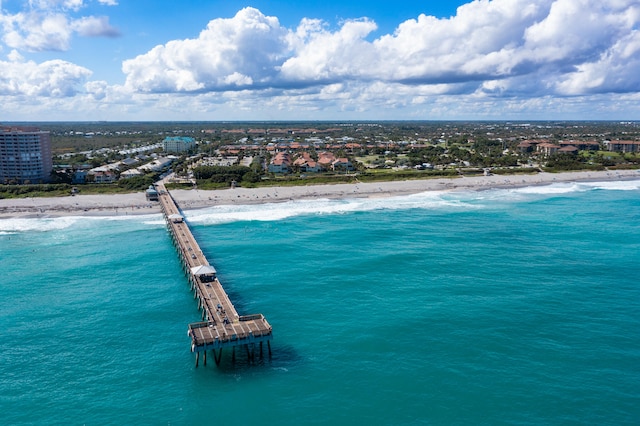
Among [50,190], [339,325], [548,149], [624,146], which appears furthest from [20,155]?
[624,146]

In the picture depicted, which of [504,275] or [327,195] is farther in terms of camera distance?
[327,195]

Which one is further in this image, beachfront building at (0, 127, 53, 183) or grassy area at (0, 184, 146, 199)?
beachfront building at (0, 127, 53, 183)

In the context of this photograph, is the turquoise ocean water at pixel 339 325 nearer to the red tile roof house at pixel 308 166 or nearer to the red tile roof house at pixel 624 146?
the red tile roof house at pixel 308 166

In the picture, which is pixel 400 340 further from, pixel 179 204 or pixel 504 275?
pixel 179 204

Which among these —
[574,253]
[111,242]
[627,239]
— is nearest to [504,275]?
[574,253]

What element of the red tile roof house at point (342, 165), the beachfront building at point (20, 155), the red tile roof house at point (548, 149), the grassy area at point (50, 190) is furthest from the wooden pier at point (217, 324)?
the red tile roof house at point (548, 149)

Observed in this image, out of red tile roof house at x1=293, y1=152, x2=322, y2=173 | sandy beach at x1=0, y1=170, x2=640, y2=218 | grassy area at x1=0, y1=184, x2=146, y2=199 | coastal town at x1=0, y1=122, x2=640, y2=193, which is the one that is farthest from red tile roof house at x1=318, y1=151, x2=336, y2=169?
grassy area at x1=0, y1=184, x2=146, y2=199

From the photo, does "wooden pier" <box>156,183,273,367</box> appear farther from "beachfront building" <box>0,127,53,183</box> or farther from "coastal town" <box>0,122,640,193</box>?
"beachfront building" <box>0,127,53,183</box>
